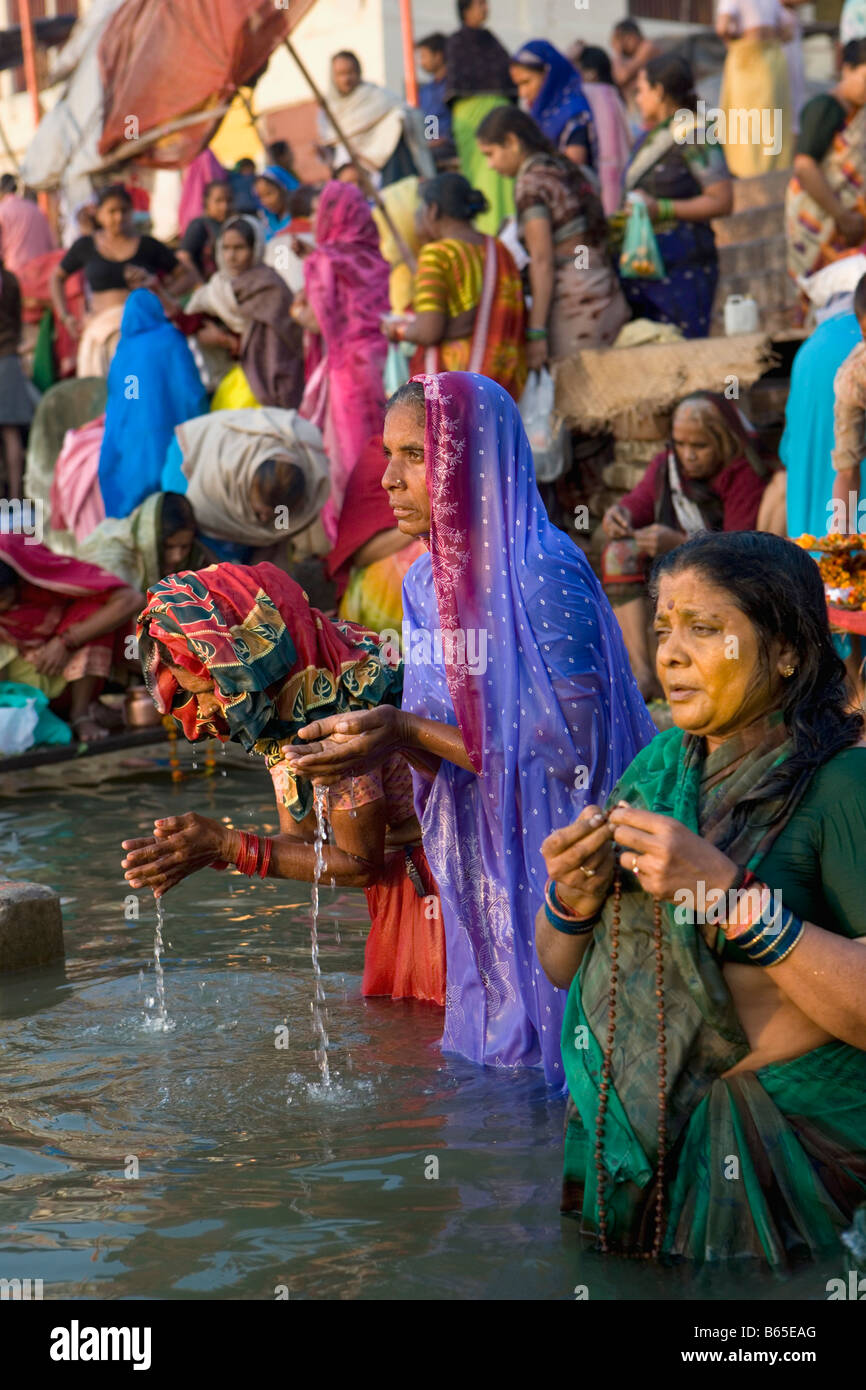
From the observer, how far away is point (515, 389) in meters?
10.2

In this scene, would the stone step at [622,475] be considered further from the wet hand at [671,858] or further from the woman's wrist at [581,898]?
the wet hand at [671,858]

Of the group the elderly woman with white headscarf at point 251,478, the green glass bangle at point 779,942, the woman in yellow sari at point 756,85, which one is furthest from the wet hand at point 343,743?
the woman in yellow sari at point 756,85

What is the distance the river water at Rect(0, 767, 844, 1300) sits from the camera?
125 inches

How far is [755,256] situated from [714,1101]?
30.7 feet

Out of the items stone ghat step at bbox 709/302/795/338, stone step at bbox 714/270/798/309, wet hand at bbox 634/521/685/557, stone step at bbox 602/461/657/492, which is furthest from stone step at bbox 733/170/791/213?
wet hand at bbox 634/521/685/557

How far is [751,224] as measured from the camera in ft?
38.3

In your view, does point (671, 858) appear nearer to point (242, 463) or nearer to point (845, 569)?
point (845, 569)

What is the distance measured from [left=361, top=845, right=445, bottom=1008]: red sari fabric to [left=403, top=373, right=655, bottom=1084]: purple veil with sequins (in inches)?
18.2

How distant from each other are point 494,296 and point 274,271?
2.42 meters

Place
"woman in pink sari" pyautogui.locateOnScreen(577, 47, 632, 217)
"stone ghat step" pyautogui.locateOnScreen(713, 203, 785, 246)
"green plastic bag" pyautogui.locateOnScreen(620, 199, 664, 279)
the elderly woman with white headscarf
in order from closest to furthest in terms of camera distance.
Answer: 1. "green plastic bag" pyautogui.locateOnScreen(620, 199, 664, 279)
2. the elderly woman with white headscarf
3. "stone ghat step" pyautogui.locateOnScreen(713, 203, 785, 246)
4. "woman in pink sari" pyautogui.locateOnScreen(577, 47, 632, 217)

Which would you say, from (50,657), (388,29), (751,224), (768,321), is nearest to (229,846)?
(50,657)

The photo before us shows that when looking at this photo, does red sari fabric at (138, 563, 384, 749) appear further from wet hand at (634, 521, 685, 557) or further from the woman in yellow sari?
the woman in yellow sari

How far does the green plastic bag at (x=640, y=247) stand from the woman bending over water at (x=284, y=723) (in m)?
5.98
